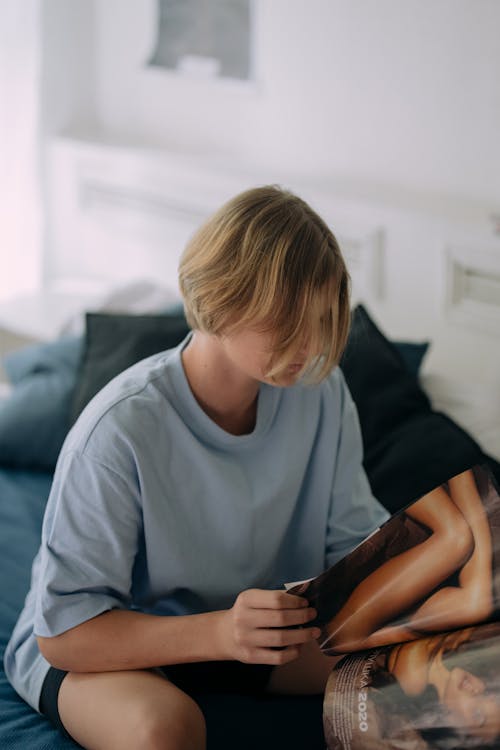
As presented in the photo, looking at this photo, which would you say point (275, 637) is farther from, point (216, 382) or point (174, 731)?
point (216, 382)

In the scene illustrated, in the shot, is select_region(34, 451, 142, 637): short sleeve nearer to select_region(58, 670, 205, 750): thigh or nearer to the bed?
select_region(58, 670, 205, 750): thigh

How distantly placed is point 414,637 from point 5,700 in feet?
1.93

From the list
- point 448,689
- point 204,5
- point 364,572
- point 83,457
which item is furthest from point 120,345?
point 204,5

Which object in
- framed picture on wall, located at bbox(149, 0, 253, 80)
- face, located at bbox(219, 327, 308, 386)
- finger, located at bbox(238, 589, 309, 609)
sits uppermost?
framed picture on wall, located at bbox(149, 0, 253, 80)

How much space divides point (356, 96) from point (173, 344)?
2.85 feet

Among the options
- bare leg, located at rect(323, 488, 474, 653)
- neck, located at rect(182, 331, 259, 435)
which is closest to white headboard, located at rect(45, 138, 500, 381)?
neck, located at rect(182, 331, 259, 435)

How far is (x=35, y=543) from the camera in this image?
182cm

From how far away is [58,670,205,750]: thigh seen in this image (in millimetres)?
1162

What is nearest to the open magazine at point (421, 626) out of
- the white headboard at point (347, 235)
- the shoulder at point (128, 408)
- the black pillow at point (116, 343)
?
the shoulder at point (128, 408)

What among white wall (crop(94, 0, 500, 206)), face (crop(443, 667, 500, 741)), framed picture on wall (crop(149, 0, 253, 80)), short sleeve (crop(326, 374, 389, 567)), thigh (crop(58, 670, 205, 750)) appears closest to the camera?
face (crop(443, 667, 500, 741))

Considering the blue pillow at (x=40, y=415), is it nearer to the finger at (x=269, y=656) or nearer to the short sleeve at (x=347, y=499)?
the short sleeve at (x=347, y=499)

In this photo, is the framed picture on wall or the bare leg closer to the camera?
the bare leg

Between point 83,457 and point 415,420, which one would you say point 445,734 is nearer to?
point 83,457

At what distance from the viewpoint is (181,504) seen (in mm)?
1339
